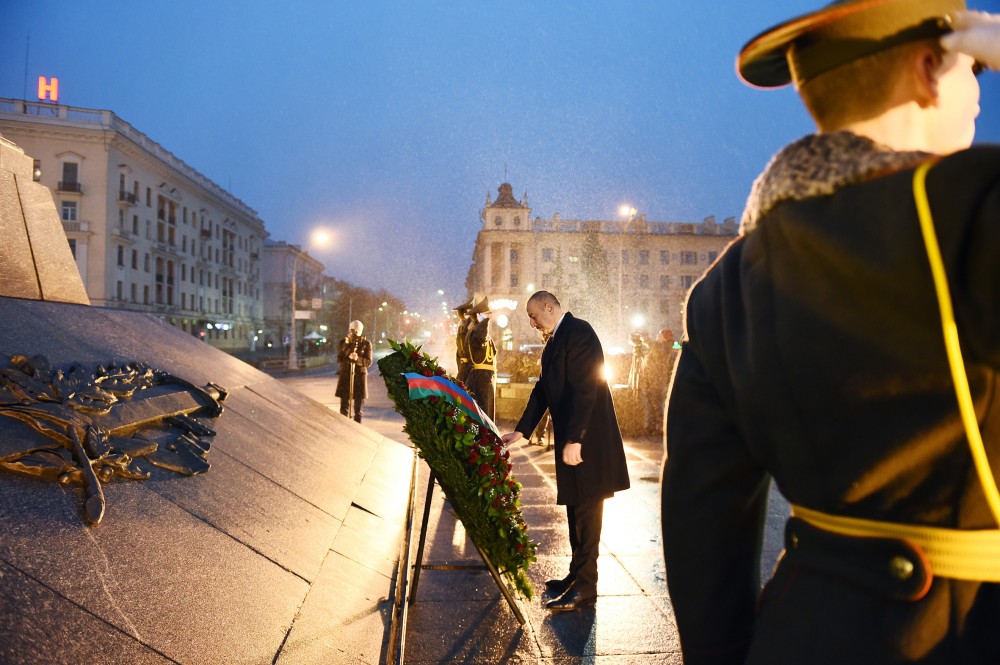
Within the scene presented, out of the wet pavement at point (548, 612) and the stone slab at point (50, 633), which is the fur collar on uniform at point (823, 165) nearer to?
the stone slab at point (50, 633)

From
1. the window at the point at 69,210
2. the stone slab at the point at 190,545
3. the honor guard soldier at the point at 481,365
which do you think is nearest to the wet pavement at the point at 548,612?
the stone slab at the point at 190,545

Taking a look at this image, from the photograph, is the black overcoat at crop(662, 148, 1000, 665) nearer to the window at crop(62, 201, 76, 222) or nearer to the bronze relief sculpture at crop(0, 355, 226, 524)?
the bronze relief sculpture at crop(0, 355, 226, 524)

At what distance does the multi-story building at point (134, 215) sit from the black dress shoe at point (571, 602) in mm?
31796

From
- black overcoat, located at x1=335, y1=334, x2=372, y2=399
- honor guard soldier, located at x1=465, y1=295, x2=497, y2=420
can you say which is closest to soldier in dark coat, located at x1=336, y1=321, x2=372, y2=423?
black overcoat, located at x1=335, y1=334, x2=372, y2=399

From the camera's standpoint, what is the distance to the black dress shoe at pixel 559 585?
4379 millimetres

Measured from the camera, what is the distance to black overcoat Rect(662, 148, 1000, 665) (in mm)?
960

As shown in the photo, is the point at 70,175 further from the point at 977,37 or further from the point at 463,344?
the point at 977,37

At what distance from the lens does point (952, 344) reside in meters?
0.94

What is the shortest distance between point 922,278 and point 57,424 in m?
3.19

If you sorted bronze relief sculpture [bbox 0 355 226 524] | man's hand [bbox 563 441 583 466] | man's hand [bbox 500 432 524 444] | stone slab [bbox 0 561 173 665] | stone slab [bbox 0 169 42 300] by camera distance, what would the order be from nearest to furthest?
stone slab [bbox 0 561 173 665]
bronze relief sculpture [bbox 0 355 226 524]
man's hand [bbox 500 432 524 444]
man's hand [bbox 563 441 583 466]
stone slab [bbox 0 169 42 300]

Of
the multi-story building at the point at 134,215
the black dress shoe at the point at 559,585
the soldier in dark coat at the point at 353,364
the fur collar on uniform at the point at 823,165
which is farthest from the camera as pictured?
the multi-story building at the point at 134,215

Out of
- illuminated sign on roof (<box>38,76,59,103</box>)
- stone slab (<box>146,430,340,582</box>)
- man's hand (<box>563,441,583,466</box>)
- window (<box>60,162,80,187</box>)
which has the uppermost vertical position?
illuminated sign on roof (<box>38,76,59,103</box>)

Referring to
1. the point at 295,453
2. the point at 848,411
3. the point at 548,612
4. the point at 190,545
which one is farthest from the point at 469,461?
the point at 848,411

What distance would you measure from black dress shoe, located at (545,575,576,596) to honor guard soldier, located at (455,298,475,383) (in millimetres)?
5043
